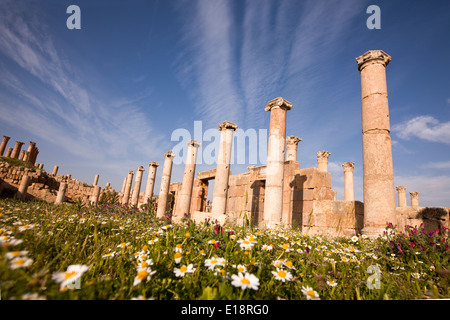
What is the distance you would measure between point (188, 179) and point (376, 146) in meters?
12.2

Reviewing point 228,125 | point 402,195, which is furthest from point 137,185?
point 402,195

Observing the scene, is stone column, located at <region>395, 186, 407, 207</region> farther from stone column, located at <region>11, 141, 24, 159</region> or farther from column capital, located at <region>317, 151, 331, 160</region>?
stone column, located at <region>11, 141, 24, 159</region>

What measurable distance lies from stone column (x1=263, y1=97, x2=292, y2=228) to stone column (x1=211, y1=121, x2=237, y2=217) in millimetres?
3001

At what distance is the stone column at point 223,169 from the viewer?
1181 cm

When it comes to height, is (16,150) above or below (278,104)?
above

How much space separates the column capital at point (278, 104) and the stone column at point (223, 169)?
2.95 meters

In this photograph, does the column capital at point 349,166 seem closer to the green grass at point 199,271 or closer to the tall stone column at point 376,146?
the tall stone column at point 376,146

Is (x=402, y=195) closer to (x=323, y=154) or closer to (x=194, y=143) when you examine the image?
(x=323, y=154)

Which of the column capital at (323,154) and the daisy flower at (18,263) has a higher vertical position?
the column capital at (323,154)

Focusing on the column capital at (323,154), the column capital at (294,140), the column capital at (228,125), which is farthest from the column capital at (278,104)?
the column capital at (323,154)

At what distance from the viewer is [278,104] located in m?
10.1

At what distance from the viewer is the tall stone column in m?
6.83

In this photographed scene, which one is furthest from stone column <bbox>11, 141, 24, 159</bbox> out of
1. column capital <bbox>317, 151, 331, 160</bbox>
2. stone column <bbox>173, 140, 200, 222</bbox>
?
column capital <bbox>317, 151, 331, 160</bbox>

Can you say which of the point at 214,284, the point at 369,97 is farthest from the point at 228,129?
the point at 214,284
